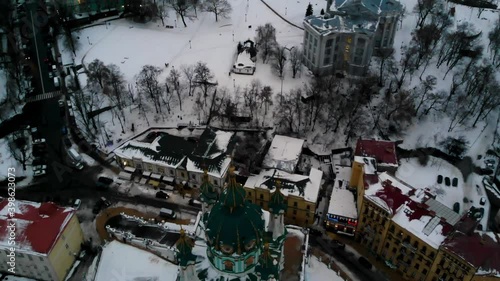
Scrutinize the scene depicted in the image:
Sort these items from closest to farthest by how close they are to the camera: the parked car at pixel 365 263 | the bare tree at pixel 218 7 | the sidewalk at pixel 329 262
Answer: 1. the sidewalk at pixel 329 262
2. the parked car at pixel 365 263
3. the bare tree at pixel 218 7

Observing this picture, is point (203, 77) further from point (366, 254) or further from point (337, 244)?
point (366, 254)

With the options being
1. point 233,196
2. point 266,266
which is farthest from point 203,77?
point 266,266

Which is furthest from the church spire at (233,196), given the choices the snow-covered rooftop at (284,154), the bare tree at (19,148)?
the bare tree at (19,148)

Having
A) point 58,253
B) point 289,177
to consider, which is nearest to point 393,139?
point 289,177

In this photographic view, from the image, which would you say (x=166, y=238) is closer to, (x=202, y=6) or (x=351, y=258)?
(x=351, y=258)

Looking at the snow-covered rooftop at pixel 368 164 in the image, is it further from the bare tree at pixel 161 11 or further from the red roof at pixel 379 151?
the bare tree at pixel 161 11

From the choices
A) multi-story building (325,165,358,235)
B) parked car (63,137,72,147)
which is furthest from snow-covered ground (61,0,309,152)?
multi-story building (325,165,358,235)
